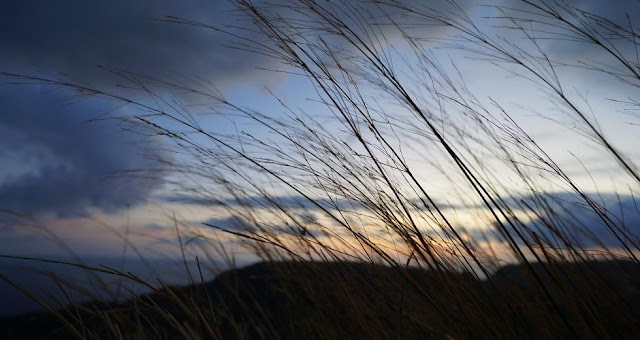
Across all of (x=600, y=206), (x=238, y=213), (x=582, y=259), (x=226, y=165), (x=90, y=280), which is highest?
(x=226, y=165)

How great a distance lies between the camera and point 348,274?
132cm

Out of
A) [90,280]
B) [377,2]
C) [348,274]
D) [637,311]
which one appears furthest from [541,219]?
[90,280]

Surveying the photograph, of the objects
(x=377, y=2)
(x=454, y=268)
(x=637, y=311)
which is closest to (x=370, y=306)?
(x=454, y=268)

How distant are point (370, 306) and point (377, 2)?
871 mm

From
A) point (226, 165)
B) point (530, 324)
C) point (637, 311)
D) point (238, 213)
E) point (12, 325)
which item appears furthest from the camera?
point (12, 325)

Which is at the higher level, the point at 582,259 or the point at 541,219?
the point at 541,219

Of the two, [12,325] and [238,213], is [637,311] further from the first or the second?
[12,325]

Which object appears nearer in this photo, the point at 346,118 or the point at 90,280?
the point at 346,118

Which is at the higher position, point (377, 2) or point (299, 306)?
point (377, 2)

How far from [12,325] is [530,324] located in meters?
5.84

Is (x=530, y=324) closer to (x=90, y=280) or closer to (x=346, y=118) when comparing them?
(x=346, y=118)

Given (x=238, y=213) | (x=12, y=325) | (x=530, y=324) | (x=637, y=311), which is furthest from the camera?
(x=12, y=325)

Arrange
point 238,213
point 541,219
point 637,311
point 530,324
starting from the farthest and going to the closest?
1. point 238,213
2. point 637,311
3. point 541,219
4. point 530,324

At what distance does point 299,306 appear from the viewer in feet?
4.67
